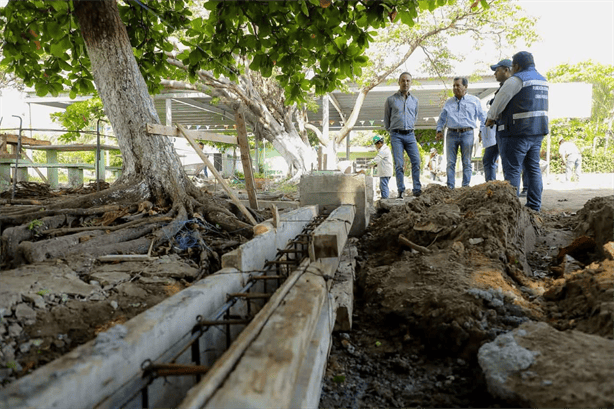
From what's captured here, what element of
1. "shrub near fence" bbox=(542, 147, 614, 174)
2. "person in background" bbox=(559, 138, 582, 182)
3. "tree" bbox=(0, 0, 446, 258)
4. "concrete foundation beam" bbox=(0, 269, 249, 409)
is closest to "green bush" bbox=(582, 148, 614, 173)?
"shrub near fence" bbox=(542, 147, 614, 174)

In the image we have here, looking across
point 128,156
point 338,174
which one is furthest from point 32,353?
point 338,174

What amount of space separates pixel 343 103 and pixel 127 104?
597 inches

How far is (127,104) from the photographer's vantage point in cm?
527

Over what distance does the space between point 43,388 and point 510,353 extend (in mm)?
2008

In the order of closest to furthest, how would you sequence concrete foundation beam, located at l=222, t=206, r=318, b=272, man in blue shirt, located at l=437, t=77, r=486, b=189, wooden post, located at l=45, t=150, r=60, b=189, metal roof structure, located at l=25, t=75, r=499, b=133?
concrete foundation beam, located at l=222, t=206, r=318, b=272, man in blue shirt, located at l=437, t=77, r=486, b=189, wooden post, located at l=45, t=150, r=60, b=189, metal roof structure, located at l=25, t=75, r=499, b=133

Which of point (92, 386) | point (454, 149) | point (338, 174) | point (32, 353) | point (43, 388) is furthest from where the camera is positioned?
point (454, 149)

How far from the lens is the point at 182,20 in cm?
595

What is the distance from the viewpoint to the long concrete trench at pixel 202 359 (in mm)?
1450

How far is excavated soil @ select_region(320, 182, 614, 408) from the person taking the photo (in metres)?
2.43

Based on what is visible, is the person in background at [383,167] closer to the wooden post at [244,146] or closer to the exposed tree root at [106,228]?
the wooden post at [244,146]

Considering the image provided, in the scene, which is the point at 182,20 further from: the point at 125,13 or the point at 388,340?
the point at 388,340

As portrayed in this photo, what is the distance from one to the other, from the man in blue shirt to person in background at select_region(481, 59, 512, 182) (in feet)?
0.73

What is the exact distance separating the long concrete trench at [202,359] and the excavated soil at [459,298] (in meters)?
0.44

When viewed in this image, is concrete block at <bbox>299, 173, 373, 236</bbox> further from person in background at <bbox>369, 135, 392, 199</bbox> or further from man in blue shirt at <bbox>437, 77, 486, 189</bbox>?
person in background at <bbox>369, 135, 392, 199</bbox>
